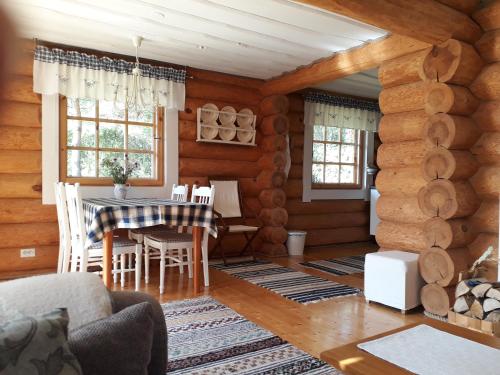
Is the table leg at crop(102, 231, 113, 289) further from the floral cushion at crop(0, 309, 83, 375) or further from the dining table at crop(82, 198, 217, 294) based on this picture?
the floral cushion at crop(0, 309, 83, 375)

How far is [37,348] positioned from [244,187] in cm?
461

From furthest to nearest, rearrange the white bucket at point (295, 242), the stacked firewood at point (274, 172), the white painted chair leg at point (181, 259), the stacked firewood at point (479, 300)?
the white bucket at point (295, 242) < the stacked firewood at point (274, 172) < the white painted chair leg at point (181, 259) < the stacked firewood at point (479, 300)

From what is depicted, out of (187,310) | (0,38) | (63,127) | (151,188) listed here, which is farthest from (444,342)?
(63,127)

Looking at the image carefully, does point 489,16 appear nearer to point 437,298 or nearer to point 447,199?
point 447,199

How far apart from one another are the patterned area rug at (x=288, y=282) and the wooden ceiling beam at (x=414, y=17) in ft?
7.38

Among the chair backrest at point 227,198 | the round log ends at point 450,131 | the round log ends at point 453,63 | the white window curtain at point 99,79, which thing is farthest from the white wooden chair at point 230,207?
the round log ends at point 453,63

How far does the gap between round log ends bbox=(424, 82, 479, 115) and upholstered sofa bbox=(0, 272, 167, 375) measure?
8.78ft

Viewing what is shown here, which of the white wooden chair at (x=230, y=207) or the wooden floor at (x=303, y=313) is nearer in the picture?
the wooden floor at (x=303, y=313)

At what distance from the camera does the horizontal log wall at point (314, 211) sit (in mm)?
5762

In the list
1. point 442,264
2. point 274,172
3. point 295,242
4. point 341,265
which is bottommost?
point 341,265

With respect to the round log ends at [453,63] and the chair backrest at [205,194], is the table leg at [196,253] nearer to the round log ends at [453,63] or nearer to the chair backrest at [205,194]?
the chair backrest at [205,194]

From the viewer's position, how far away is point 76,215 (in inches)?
128

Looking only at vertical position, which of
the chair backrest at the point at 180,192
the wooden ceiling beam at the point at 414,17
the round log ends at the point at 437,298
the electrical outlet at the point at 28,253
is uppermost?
the wooden ceiling beam at the point at 414,17

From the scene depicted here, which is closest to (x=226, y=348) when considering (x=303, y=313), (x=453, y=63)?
(x=303, y=313)
